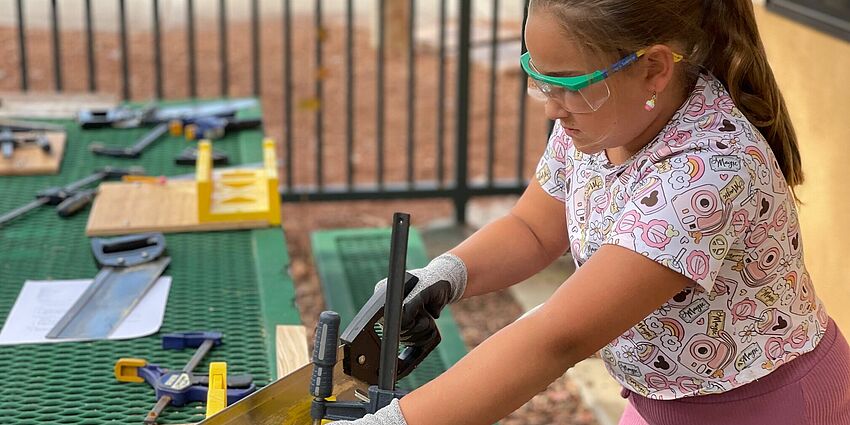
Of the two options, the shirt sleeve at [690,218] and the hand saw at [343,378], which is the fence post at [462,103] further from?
the shirt sleeve at [690,218]

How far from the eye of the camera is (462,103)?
5.16 metres

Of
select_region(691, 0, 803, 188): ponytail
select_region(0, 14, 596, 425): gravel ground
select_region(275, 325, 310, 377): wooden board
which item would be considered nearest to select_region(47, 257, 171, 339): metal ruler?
select_region(275, 325, 310, 377): wooden board

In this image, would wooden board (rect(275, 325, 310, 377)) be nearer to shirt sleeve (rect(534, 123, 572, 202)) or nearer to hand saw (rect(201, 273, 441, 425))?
hand saw (rect(201, 273, 441, 425))

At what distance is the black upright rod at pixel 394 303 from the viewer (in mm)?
1524

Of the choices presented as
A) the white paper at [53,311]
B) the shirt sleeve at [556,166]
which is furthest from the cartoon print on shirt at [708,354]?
the white paper at [53,311]

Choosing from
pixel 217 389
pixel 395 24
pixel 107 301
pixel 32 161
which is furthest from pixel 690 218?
pixel 395 24

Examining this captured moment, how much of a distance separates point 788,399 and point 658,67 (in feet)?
1.85

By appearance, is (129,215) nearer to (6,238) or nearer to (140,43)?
(6,238)

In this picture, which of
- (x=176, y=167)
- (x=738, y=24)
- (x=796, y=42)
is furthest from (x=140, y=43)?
(x=738, y=24)

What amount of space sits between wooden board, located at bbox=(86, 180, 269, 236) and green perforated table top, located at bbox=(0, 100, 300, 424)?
3 centimetres

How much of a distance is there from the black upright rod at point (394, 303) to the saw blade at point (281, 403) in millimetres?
162

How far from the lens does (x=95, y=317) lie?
2373 millimetres

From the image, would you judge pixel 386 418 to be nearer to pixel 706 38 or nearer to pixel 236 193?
pixel 706 38

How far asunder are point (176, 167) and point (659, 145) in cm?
204
